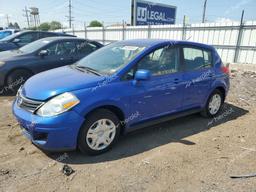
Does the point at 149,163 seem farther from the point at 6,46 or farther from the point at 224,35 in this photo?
the point at 224,35

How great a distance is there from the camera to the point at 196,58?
478cm


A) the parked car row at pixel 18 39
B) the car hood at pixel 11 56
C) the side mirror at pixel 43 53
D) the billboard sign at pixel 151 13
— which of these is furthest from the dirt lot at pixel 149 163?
Answer: the billboard sign at pixel 151 13

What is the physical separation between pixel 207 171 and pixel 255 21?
28.1 feet

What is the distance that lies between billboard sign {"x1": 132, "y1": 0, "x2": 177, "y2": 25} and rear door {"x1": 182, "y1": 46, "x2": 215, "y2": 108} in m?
15.9

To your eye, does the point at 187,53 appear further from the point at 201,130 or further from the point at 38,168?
the point at 38,168

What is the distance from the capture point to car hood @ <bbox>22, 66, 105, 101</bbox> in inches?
126

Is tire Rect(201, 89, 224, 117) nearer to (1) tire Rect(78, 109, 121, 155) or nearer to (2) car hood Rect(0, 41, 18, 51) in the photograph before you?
(1) tire Rect(78, 109, 121, 155)

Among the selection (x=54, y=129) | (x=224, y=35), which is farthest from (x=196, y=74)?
(x=224, y=35)

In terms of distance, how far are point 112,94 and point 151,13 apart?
63.3 ft

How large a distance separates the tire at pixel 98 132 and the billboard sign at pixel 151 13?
57.8 ft

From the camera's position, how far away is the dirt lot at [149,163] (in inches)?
112

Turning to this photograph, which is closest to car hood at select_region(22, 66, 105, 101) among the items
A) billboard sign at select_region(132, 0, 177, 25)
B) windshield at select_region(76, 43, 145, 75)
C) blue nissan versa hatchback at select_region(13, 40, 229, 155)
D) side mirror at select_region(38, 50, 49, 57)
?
blue nissan versa hatchback at select_region(13, 40, 229, 155)

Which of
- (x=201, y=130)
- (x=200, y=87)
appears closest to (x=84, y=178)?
(x=201, y=130)

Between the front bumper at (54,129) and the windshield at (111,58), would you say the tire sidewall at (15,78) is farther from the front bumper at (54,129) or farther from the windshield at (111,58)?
the front bumper at (54,129)
